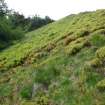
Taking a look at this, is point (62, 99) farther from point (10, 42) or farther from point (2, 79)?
point (10, 42)

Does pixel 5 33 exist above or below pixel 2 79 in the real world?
above

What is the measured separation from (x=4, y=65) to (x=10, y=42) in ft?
51.8

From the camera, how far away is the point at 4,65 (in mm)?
30641

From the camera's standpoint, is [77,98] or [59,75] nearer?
[77,98]

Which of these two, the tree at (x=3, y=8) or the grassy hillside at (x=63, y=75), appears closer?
the grassy hillside at (x=63, y=75)

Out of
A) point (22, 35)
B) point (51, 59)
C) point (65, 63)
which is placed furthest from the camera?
point (22, 35)

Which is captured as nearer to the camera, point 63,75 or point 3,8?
point 63,75

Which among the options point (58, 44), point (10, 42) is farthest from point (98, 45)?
point (10, 42)

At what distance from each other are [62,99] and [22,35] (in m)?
32.4

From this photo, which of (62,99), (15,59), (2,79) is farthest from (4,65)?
(62,99)

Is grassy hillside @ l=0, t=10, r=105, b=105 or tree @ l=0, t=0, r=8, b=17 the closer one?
grassy hillside @ l=0, t=10, r=105, b=105

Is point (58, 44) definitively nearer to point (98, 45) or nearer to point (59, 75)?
point (98, 45)

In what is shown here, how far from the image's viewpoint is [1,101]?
20.9 m

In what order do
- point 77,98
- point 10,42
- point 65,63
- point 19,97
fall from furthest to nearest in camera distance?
point 10,42
point 65,63
point 19,97
point 77,98
